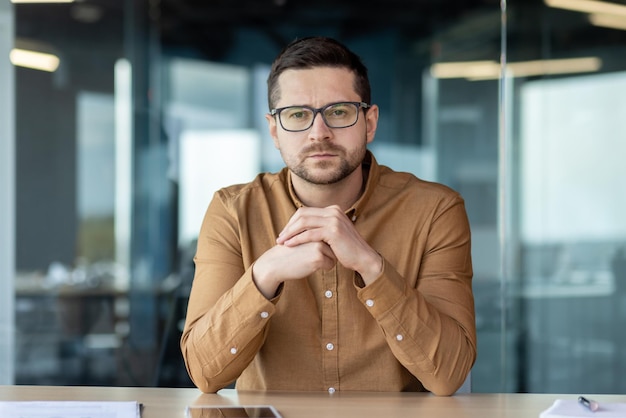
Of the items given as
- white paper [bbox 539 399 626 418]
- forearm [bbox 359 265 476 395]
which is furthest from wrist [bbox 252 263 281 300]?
white paper [bbox 539 399 626 418]

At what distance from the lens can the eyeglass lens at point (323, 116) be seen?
83.4 inches

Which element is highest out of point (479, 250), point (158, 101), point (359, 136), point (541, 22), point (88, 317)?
point (541, 22)

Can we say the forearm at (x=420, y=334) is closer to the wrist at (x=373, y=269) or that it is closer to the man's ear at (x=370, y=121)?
the wrist at (x=373, y=269)

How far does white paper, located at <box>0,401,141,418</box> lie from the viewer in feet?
5.21

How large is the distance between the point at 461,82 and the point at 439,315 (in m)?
2.77

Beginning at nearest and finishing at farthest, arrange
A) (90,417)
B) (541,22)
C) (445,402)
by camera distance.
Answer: (90,417), (445,402), (541,22)

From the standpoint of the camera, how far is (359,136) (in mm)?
2148

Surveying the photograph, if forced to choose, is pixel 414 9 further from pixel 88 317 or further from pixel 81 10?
pixel 88 317

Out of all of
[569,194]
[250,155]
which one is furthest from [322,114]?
[569,194]

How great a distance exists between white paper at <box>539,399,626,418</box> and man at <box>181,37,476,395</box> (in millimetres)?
340

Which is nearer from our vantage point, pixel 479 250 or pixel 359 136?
pixel 359 136

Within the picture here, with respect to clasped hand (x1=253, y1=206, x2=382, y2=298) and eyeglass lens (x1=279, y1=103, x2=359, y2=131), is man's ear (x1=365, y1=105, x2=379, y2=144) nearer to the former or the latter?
eyeglass lens (x1=279, y1=103, x2=359, y2=131)

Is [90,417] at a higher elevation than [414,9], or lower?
lower

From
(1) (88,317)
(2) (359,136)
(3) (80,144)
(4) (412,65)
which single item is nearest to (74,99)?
(3) (80,144)
